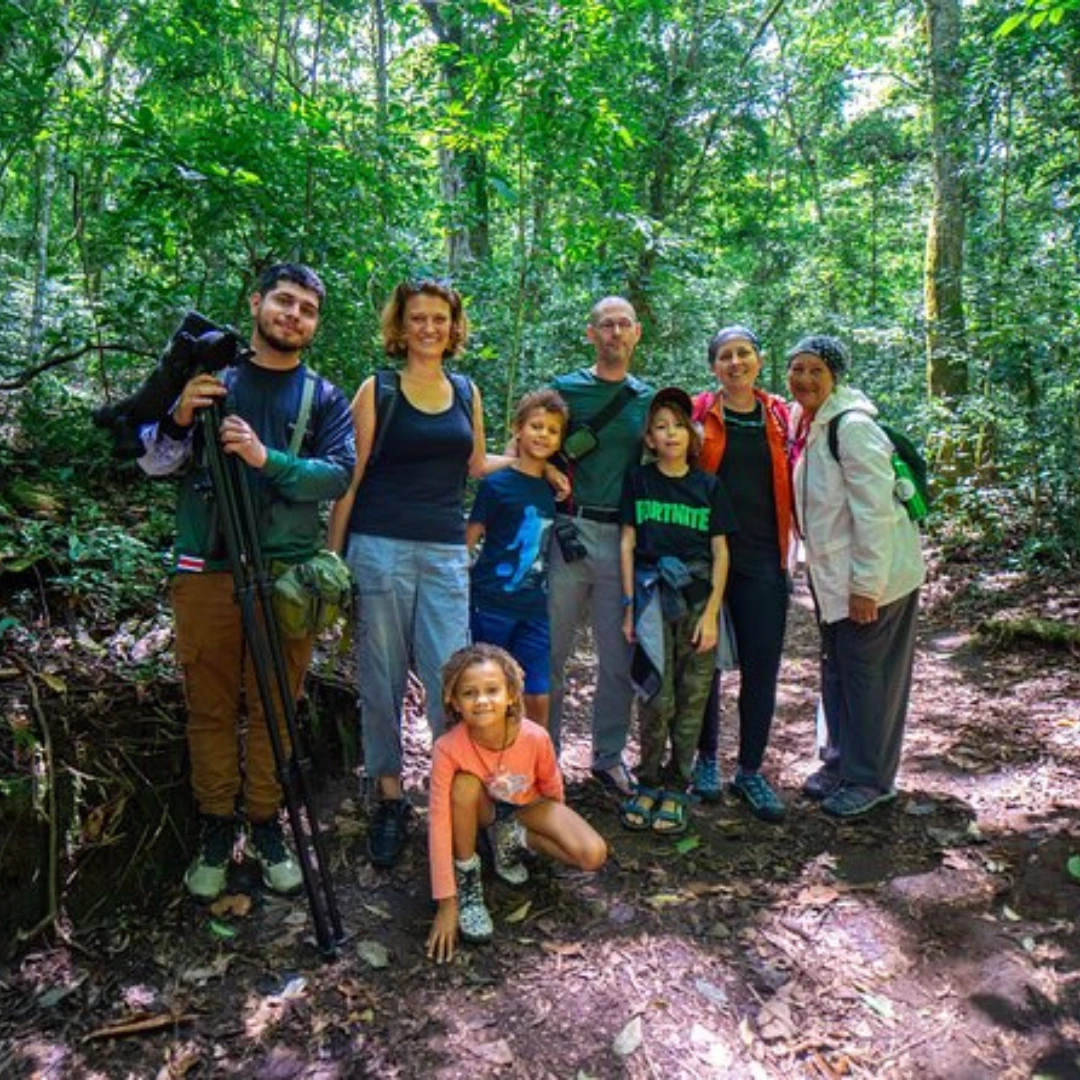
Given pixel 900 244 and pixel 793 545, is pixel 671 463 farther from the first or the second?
pixel 900 244

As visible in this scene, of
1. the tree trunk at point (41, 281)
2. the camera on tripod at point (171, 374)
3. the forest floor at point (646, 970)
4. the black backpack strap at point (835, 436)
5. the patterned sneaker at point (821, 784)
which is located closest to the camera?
the forest floor at point (646, 970)

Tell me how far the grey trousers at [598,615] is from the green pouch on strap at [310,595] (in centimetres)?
127

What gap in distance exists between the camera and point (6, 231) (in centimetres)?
1180

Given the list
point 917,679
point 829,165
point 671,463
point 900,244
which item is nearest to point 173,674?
point 671,463

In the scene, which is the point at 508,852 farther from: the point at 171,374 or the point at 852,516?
the point at 171,374

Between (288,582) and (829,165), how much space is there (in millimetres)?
17196

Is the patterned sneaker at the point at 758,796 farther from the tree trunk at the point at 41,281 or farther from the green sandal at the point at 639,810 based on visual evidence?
the tree trunk at the point at 41,281

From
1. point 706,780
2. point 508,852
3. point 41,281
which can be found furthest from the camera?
point 41,281

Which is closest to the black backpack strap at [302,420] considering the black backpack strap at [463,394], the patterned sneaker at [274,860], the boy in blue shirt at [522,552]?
the black backpack strap at [463,394]

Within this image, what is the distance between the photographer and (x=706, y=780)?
438cm

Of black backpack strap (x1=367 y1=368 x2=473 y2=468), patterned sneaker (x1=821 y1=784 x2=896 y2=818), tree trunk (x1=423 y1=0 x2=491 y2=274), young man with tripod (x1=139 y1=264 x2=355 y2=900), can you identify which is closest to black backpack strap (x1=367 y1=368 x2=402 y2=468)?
black backpack strap (x1=367 y1=368 x2=473 y2=468)

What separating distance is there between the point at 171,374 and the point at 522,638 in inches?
75.4

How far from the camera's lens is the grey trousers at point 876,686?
4145 millimetres

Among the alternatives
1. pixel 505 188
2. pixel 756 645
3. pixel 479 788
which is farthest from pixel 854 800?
pixel 505 188
